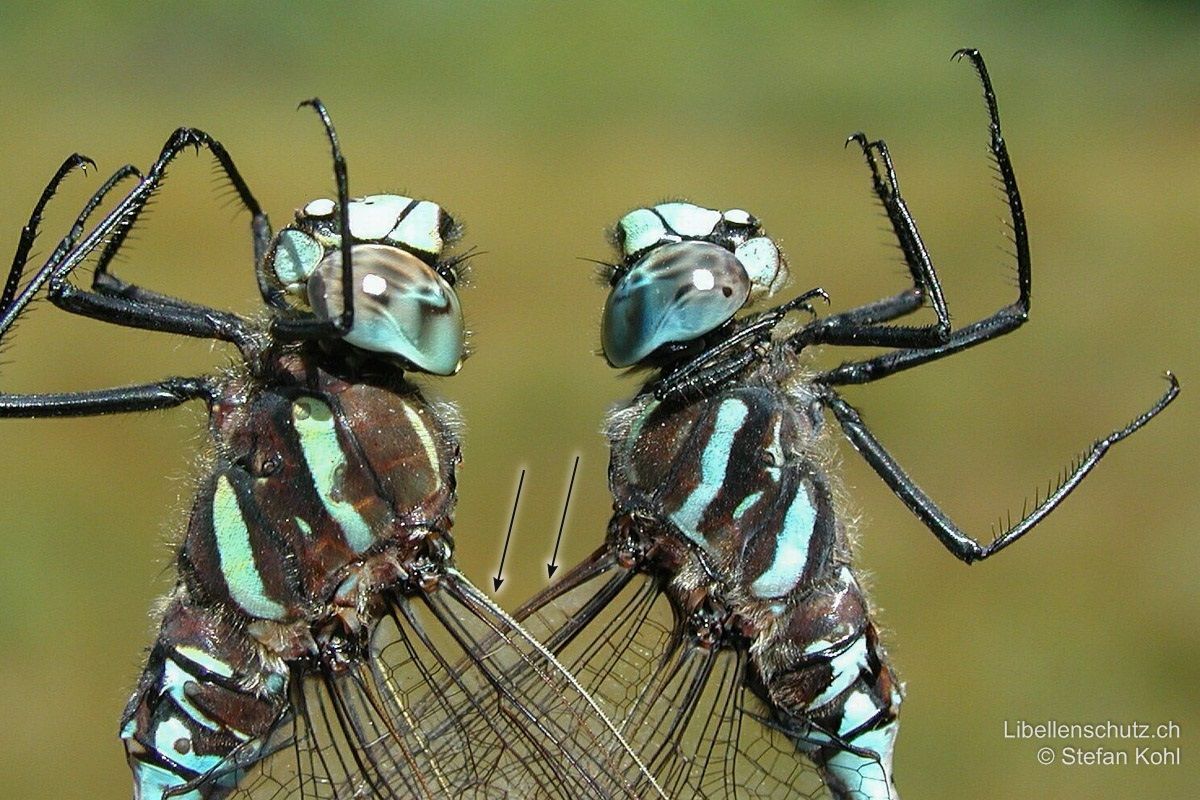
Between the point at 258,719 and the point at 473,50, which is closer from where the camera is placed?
the point at 258,719

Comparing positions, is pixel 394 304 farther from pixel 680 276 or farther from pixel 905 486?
pixel 905 486

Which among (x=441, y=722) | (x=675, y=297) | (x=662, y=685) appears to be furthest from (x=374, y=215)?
(x=662, y=685)

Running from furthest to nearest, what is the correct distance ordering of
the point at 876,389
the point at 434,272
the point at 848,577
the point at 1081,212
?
the point at 1081,212
the point at 876,389
the point at 848,577
the point at 434,272

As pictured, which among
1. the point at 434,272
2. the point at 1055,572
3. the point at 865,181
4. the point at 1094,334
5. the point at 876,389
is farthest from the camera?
the point at 865,181

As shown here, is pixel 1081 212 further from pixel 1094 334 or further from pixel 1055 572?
pixel 1055 572

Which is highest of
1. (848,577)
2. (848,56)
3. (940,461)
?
(848,56)

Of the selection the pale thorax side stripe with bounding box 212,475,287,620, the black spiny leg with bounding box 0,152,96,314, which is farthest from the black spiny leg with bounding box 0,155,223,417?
the pale thorax side stripe with bounding box 212,475,287,620

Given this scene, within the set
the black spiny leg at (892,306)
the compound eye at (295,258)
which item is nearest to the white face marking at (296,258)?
the compound eye at (295,258)

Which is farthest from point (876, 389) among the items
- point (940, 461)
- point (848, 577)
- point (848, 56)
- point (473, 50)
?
point (848, 577)
